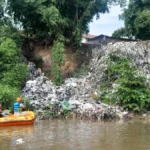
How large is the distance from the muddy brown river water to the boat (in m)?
0.29

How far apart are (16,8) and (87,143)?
13642mm

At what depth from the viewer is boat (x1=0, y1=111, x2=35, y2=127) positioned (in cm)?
1375

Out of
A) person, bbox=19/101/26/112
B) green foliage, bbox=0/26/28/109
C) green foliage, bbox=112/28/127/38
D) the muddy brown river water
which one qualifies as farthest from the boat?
green foliage, bbox=112/28/127/38

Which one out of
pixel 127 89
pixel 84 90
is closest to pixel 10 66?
pixel 84 90

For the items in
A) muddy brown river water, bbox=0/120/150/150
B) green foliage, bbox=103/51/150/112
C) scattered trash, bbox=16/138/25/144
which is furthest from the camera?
green foliage, bbox=103/51/150/112

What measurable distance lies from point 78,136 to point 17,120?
3408 millimetres

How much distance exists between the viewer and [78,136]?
1152 cm

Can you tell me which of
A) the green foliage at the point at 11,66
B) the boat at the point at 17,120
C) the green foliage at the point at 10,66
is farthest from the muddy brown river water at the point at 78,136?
the green foliage at the point at 11,66

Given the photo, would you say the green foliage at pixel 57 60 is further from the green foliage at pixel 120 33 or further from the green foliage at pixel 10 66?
the green foliage at pixel 120 33

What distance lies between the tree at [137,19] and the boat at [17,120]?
49.0 ft

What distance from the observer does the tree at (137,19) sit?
26.2 metres

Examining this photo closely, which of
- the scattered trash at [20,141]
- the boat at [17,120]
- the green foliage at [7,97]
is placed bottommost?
the scattered trash at [20,141]

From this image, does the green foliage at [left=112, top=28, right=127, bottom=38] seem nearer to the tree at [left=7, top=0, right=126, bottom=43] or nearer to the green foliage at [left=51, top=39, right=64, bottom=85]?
the tree at [left=7, top=0, right=126, bottom=43]

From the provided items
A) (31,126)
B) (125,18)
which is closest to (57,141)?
(31,126)
